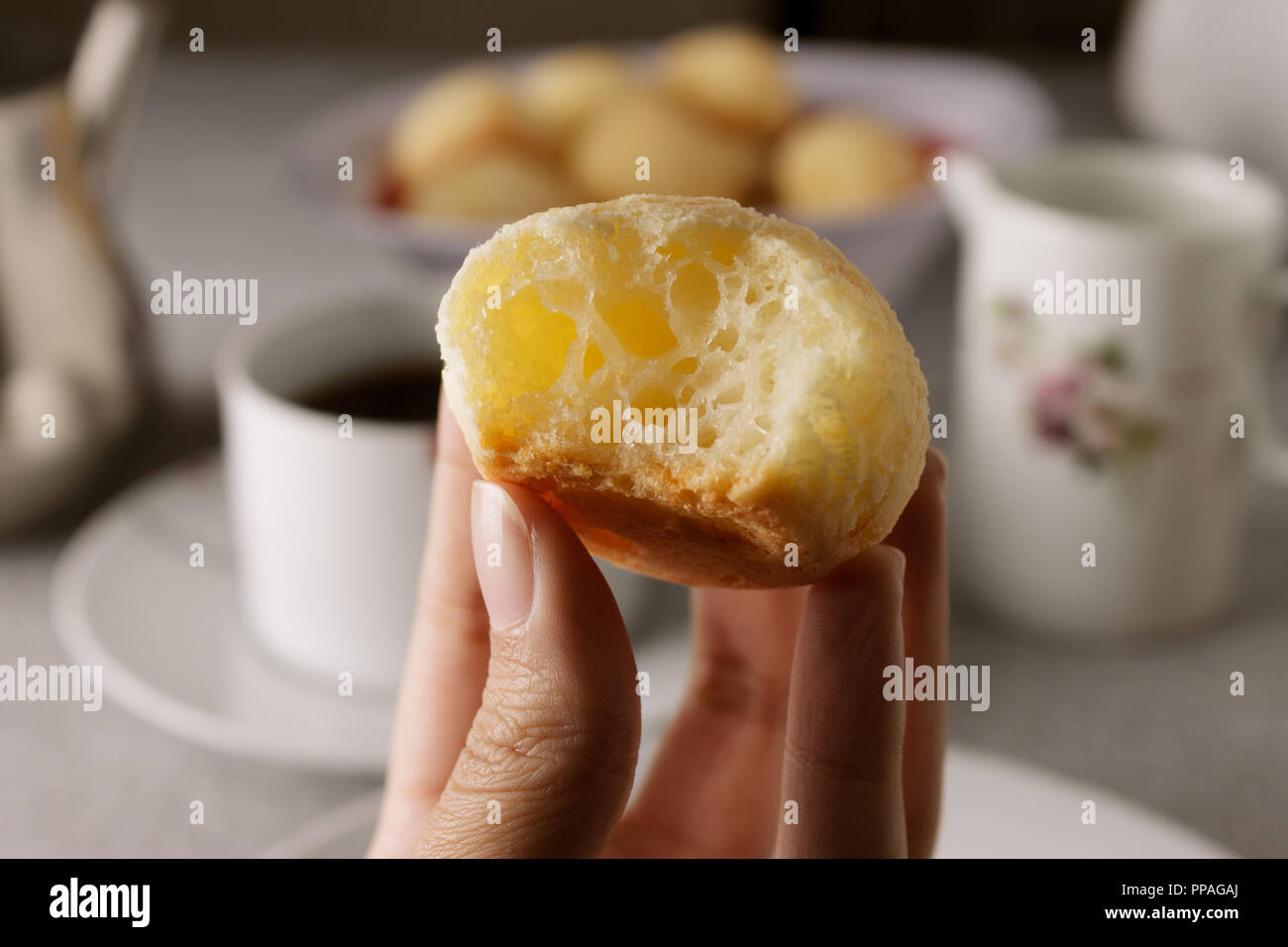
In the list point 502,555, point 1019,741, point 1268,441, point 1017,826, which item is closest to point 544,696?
point 502,555

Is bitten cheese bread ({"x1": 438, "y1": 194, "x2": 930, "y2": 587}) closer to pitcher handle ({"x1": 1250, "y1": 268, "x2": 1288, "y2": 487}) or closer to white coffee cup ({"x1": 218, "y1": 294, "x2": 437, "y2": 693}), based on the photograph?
white coffee cup ({"x1": 218, "y1": 294, "x2": 437, "y2": 693})

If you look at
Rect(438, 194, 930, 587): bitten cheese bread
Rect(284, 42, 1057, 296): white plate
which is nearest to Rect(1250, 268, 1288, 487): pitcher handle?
Rect(284, 42, 1057, 296): white plate

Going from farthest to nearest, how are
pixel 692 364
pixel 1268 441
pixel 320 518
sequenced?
1. pixel 1268 441
2. pixel 320 518
3. pixel 692 364

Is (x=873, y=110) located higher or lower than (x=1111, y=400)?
higher

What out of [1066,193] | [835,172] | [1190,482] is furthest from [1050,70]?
[1190,482]

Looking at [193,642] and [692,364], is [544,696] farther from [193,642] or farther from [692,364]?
[193,642]

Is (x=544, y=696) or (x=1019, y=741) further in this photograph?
(x=1019, y=741)

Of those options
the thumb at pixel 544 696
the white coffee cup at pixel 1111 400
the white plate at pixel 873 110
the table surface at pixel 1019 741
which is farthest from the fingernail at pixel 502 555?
the white plate at pixel 873 110
